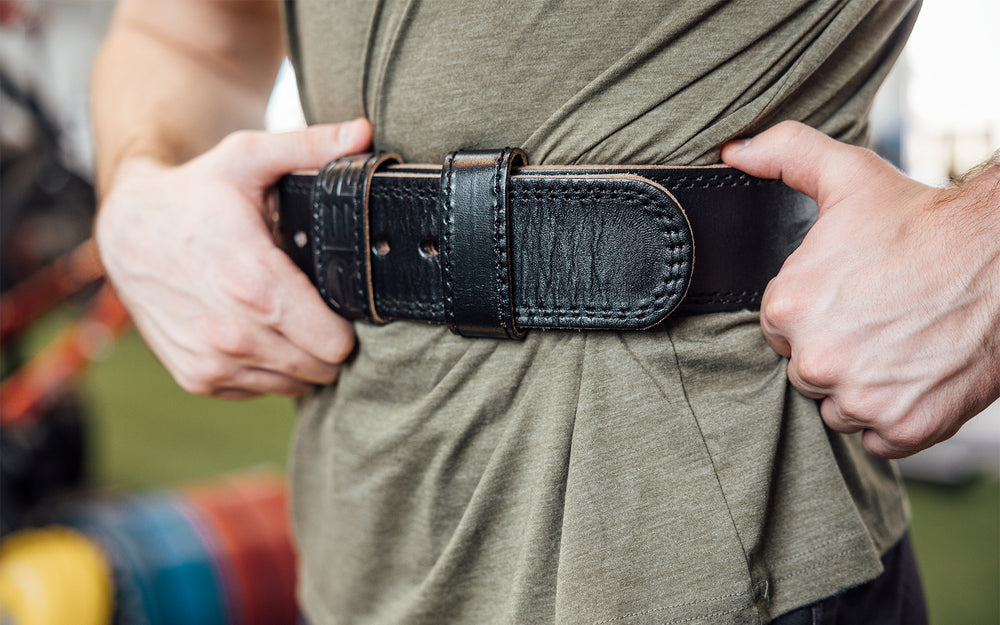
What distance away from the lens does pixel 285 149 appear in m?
0.71

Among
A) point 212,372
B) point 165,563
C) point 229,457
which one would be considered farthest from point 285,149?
point 229,457

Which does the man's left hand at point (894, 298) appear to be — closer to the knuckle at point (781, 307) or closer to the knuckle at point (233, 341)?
the knuckle at point (781, 307)

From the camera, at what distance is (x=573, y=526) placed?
56 cm

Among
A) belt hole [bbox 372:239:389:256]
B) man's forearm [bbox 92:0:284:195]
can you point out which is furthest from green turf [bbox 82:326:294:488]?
belt hole [bbox 372:239:389:256]

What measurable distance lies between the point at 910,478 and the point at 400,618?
302 centimetres

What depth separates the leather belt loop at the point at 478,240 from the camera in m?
0.57

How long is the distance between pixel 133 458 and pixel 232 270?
356cm

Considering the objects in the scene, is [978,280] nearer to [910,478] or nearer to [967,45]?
[910,478]

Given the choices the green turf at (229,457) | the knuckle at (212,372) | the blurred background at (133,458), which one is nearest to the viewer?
the knuckle at (212,372)

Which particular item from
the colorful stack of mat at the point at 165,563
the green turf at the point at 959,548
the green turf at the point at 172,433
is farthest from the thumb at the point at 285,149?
the green turf at the point at 172,433

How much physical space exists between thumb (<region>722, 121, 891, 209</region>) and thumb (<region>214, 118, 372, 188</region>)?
34 cm

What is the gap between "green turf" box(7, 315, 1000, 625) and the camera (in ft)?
7.88

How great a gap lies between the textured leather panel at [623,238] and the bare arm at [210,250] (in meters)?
0.13

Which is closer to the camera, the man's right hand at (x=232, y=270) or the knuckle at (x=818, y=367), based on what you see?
the knuckle at (x=818, y=367)
